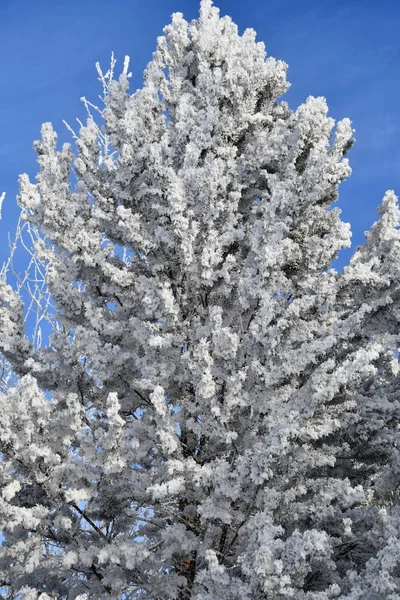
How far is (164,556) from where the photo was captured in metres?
5.48

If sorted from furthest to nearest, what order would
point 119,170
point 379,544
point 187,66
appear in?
point 187,66
point 119,170
point 379,544

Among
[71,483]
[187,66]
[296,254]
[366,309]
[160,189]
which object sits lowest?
[71,483]

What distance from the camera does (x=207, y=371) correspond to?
5312 mm

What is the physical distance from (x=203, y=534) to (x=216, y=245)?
126 inches

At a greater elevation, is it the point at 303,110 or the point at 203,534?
the point at 303,110

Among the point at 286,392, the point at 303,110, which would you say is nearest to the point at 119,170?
the point at 303,110

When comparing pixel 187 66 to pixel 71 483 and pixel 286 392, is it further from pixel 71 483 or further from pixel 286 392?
pixel 71 483

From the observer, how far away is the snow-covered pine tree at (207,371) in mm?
5031

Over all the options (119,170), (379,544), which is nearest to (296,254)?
(119,170)

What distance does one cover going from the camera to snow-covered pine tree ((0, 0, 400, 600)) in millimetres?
5031

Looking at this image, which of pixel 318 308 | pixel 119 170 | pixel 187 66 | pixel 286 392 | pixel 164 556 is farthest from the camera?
pixel 187 66

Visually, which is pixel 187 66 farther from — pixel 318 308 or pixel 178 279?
pixel 318 308

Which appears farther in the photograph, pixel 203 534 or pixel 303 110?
pixel 303 110

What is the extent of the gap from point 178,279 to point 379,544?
12.1 ft
